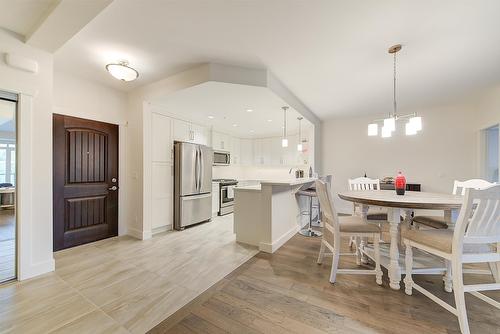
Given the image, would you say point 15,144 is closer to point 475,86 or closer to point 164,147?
point 164,147

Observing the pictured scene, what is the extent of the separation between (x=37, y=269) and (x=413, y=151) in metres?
6.71

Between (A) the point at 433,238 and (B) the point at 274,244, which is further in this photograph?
(B) the point at 274,244

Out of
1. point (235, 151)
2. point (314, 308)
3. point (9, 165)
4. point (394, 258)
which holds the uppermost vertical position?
point (235, 151)

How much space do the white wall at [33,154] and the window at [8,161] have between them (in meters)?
0.08

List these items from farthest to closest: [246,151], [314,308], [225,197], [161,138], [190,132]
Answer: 1. [246,151]
2. [225,197]
3. [190,132]
4. [161,138]
5. [314,308]

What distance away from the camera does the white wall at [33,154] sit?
206cm

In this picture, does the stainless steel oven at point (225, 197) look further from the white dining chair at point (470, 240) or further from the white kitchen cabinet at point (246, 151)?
the white dining chair at point (470, 240)

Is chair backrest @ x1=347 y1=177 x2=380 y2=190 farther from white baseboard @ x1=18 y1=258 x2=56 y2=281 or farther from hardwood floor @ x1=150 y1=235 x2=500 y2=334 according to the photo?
white baseboard @ x1=18 y1=258 x2=56 y2=281

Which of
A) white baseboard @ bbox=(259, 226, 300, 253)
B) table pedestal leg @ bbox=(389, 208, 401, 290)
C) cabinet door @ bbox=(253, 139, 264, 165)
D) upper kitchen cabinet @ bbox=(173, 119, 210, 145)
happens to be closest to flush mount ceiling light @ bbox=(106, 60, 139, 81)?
upper kitchen cabinet @ bbox=(173, 119, 210, 145)

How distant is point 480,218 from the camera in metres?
1.50

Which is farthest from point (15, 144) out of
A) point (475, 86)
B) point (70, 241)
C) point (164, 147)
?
point (475, 86)

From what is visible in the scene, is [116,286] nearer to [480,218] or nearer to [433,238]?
[433,238]

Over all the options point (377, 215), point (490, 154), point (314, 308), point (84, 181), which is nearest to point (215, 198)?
point (84, 181)

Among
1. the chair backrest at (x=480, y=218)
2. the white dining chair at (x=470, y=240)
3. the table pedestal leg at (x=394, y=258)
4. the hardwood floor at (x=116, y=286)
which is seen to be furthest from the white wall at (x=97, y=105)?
the chair backrest at (x=480, y=218)
